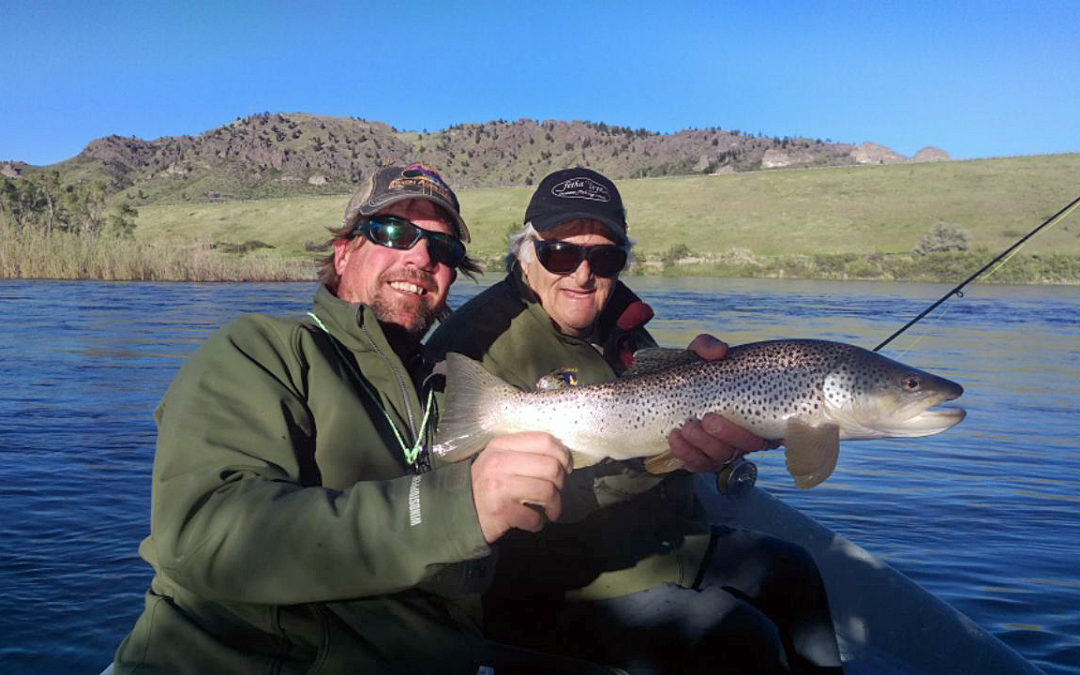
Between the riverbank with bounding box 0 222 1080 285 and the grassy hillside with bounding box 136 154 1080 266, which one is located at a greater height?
the grassy hillside with bounding box 136 154 1080 266

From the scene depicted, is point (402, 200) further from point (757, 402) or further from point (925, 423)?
point (925, 423)

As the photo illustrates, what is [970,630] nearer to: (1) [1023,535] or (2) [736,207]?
(1) [1023,535]

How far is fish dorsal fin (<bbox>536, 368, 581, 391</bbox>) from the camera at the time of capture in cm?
310

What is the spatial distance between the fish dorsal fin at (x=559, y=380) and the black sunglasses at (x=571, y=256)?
432 millimetres

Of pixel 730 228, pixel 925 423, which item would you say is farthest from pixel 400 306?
pixel 730 228

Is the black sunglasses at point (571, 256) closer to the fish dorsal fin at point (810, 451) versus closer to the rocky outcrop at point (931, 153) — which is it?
the fish dorsal fin at point (810, 451)

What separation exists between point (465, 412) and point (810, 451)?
1226mm

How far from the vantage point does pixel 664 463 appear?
3.05 meters

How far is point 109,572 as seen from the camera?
5566 millimetres

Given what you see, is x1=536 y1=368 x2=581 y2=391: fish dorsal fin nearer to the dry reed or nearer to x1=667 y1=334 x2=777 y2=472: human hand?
x1=667 y1=334 x2=777 y2=472: human hand

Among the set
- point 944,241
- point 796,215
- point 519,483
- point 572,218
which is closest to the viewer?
point 519,483

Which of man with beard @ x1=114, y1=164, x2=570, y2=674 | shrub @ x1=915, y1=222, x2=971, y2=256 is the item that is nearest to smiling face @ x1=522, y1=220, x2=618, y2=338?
man with beard @ x1=114, y1=164, x2=570, y2=674

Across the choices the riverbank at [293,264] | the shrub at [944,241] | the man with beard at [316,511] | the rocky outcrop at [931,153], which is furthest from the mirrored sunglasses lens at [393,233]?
the rocky outcrop at [931,153]

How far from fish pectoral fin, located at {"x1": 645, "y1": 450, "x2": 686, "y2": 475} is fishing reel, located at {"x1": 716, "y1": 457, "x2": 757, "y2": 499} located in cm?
177
